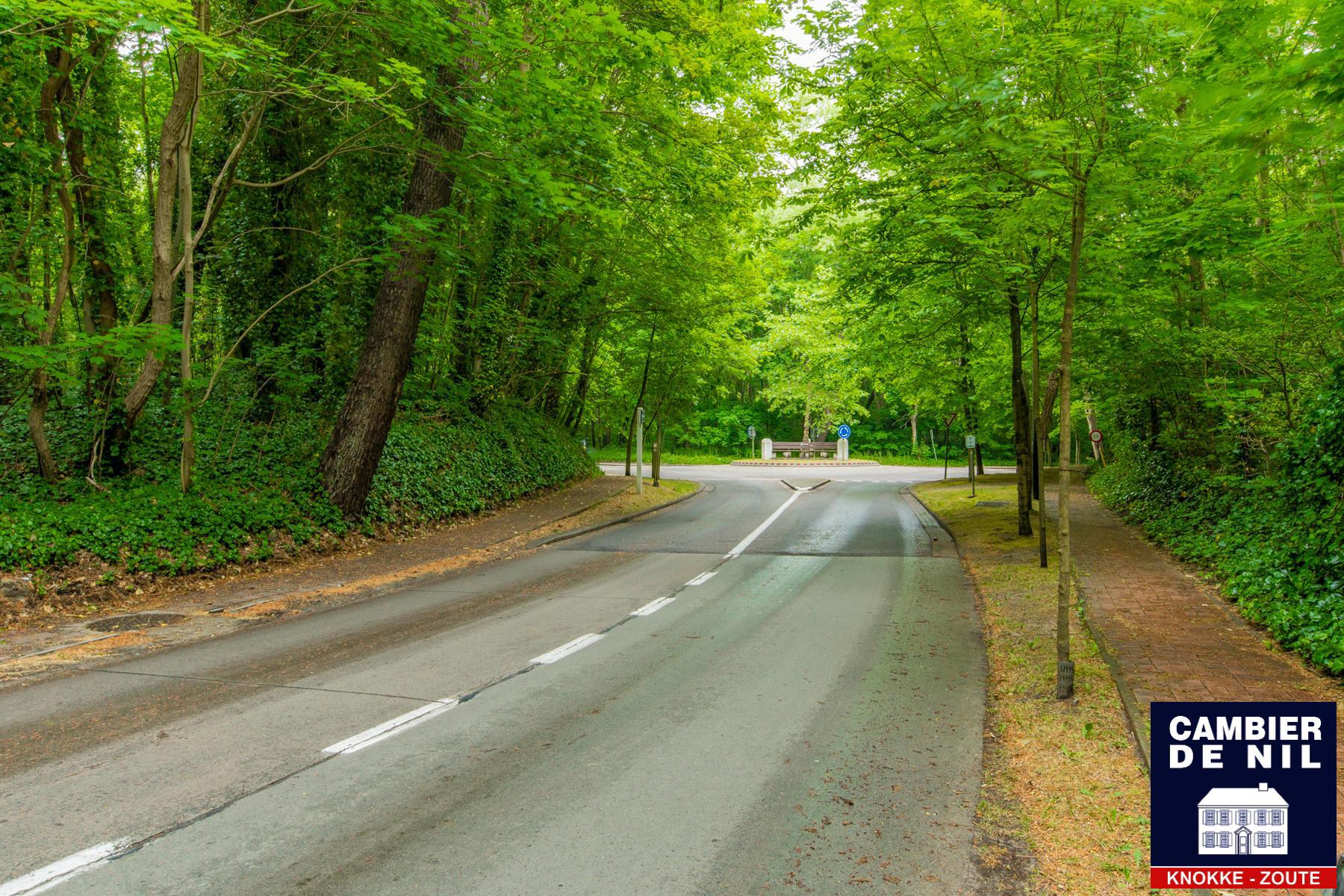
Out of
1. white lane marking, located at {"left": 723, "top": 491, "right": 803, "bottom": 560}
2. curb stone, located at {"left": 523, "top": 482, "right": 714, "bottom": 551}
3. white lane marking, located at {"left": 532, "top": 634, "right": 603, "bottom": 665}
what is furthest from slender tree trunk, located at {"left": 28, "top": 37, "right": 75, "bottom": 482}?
white lane marking, located at {"left": 723, "top": 491, "right": 803, "bottom": 560}

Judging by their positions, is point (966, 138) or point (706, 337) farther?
point (706, 337)

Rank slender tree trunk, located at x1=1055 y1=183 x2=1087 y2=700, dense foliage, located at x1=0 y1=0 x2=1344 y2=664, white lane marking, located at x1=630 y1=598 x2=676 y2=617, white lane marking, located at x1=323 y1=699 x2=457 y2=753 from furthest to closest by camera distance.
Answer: white lane marking, located at x1=630 y1=598 x2=676 y2=617 → dense foliage, located at x1=0 y1=0 x2=1344 y2=664 → slender tree trunk, located at x1=1055 y1=183 x2=1087 y2=700 → white lane marking, located at x1=323 y1=699 x2=457 y2=753

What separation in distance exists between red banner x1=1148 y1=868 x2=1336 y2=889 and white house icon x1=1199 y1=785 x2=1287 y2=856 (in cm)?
8

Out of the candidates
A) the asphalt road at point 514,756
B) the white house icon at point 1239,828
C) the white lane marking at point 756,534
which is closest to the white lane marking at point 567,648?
the asphalt road at point 514,756

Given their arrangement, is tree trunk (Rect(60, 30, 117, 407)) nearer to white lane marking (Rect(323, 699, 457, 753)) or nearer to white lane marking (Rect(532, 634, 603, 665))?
white lane marking (Rect(532, 634, 603, 665))

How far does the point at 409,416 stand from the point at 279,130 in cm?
632

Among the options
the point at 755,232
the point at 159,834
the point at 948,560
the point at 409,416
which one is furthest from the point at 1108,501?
the point at 159,834

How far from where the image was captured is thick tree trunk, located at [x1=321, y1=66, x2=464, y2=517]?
1302 centimetres

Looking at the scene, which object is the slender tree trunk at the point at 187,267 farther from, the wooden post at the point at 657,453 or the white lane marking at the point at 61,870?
the wooden post at the point at 657,453

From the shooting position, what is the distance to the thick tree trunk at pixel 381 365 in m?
13.0

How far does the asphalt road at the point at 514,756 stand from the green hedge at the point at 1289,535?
2845 millimetres

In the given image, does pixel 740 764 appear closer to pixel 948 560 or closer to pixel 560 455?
pixel 948 560

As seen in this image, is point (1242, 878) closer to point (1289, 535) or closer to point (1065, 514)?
point (1065, 514)

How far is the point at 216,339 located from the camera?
52.6ft
